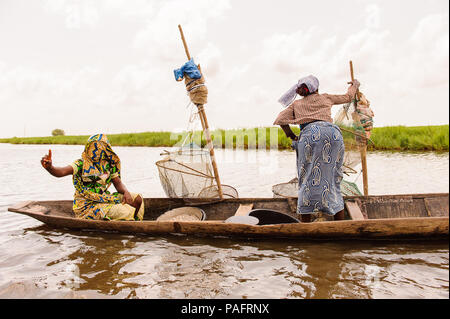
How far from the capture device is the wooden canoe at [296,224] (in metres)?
3.00

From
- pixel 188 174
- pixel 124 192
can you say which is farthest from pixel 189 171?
pixel 124 192

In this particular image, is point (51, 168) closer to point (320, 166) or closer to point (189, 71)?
point (189, 71)

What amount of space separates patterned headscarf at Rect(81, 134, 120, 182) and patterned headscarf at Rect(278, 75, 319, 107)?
6.14ft

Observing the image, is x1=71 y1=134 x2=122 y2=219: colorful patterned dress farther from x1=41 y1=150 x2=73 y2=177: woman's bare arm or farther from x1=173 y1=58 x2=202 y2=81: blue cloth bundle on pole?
x1=173 y1=58 x2=202 y2=81: blue cloth bundle on pole

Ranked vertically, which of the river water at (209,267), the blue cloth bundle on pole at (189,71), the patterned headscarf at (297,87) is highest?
the blue cloth bundle on pole at (189,71)

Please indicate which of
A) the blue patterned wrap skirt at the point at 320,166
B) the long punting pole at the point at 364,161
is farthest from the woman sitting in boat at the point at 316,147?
the long punting pole at the point at 364,161

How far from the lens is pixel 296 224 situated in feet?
10.3

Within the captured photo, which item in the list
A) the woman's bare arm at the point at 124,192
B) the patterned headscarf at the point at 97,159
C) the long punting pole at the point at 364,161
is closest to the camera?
the patterned headscarf at the point at 97,159

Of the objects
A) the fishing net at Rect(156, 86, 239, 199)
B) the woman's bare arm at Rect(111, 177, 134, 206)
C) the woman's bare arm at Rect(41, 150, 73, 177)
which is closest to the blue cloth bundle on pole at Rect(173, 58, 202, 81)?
the fishing net at Rect(156, 86, 239, 199)

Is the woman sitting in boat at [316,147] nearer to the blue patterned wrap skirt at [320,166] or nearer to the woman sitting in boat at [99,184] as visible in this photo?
the blue patterned wrap skirt at [320,166]

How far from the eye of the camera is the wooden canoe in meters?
3.00

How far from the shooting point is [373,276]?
8.19 ft
